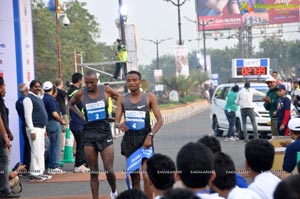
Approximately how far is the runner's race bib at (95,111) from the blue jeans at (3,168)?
153 cm

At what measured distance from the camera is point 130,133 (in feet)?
30.3

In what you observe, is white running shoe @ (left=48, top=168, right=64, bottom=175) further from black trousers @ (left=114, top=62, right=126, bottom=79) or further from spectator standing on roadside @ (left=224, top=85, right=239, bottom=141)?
black trousers @ (left=114, top=62, right=126, bottom=79)


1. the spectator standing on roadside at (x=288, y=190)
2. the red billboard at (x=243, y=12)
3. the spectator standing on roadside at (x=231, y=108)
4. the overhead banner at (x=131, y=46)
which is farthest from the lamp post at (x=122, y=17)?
the red billboard at (x=243, y=12)

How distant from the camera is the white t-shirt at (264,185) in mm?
5746

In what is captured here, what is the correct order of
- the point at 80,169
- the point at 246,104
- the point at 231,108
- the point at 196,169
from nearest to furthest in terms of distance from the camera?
the point at 196,169 < the point at 80,169 < the point at 246,104 < the point at 231,108

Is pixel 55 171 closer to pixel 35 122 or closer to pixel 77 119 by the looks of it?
pixel 77 119

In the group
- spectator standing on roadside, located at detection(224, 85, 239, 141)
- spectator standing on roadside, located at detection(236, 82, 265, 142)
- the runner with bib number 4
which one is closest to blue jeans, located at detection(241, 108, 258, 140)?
spectator standing on roadside, located at detection(236, 82, 265, 142)

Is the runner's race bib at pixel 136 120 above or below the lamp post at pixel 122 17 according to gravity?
below

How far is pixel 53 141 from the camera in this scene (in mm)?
13758

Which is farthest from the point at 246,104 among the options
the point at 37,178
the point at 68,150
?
the point at 37,178

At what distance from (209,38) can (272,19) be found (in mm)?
7878

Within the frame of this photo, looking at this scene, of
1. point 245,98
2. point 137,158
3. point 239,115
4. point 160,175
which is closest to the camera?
point 160,175

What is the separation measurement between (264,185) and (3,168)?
570 centimetres

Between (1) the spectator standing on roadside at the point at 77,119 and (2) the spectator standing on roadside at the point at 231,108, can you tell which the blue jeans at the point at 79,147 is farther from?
(2) the spectator standing on roadside at the point at 231,108
